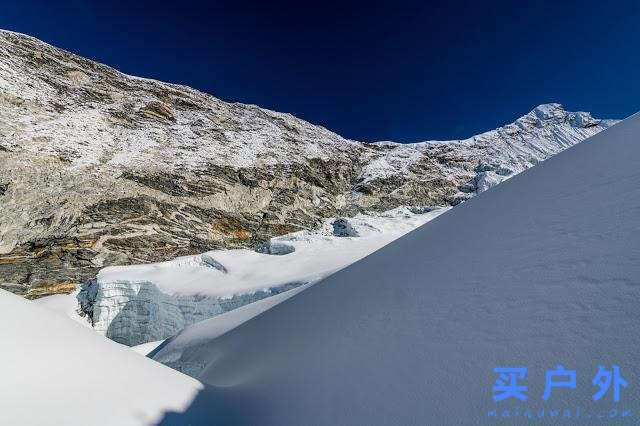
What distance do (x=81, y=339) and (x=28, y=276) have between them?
54.1ft

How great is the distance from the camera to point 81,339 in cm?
362

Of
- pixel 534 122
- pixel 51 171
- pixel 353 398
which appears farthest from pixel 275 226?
pixel 534 122

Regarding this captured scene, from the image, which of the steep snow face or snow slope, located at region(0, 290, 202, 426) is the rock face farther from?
snow slope, located at region(0, 290, 202, 426)

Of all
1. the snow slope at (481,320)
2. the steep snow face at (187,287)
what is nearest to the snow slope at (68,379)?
the snow slope at (481,320)

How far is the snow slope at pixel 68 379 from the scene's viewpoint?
2543 mm

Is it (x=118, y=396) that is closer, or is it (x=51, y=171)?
(x=118, y=396)

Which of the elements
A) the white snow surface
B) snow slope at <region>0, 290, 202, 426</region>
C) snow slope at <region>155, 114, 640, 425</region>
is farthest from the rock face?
snow slope at <region>155, 114, 640, 425</region>

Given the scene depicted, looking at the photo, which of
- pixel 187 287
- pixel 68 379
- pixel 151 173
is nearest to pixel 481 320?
pixel 68 379

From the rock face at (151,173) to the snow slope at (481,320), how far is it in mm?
15902

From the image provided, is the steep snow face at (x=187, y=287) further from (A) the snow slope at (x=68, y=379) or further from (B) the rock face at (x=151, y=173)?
(A) the snow slope at (x=68, y=379)

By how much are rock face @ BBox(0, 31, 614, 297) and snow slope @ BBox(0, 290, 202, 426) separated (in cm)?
1503

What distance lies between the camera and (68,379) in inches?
116

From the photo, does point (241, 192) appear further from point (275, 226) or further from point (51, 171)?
point (51, 171)

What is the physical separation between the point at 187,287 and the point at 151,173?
465 inches
